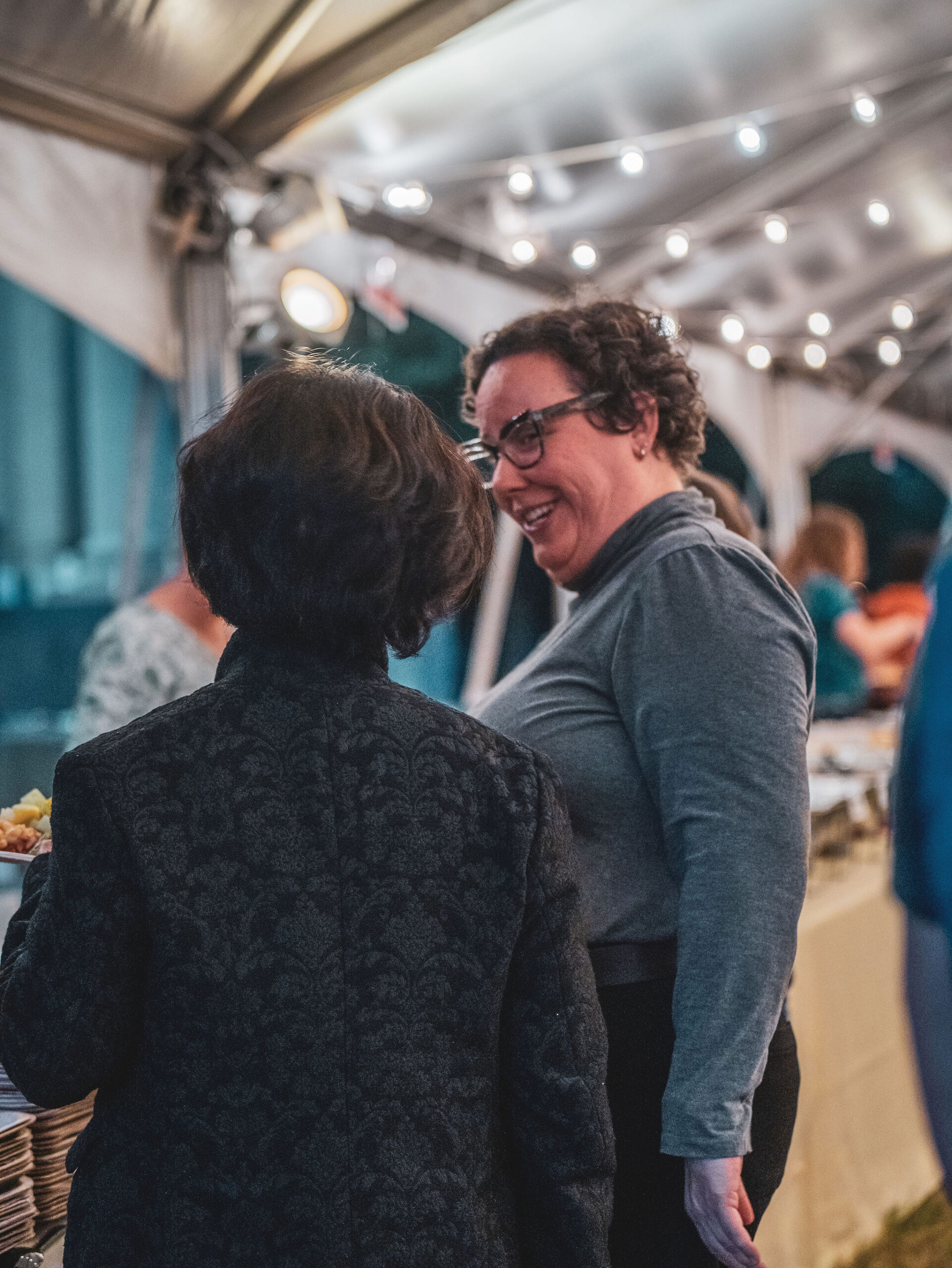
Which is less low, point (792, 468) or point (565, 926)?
point (792, 468)

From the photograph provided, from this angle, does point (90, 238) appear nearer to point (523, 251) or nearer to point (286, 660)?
point (523, 251)

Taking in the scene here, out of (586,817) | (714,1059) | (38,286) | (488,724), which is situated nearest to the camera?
(714,1059)

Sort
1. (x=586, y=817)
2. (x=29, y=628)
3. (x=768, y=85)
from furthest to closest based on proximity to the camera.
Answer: (x=29, y=628)
(x=768, y=85)
(x=586, y=817)

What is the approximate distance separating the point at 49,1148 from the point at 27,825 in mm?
317

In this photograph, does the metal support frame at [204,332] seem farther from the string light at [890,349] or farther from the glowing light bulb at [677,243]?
the string light at [890,349]

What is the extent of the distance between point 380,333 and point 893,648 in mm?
2165

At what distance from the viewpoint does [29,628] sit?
667 cm

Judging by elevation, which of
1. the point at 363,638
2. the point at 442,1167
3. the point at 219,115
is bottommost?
the point at 442,1167

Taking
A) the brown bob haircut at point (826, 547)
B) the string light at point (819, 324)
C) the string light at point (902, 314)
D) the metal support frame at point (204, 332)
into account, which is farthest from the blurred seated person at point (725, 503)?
the string light at point (902, 314)

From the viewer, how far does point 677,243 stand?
3766 mm

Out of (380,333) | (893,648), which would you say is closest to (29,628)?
(380,333)

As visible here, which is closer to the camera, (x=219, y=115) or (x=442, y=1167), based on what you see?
(x=442, y=1167)

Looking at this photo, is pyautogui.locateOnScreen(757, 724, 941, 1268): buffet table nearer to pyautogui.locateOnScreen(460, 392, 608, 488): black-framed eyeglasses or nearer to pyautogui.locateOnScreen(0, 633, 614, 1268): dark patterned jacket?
pyautogui.locateOnScreen(460, 392, 608, 488): black-framed eyeglasses

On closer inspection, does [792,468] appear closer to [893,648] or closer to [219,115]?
[893,648]
